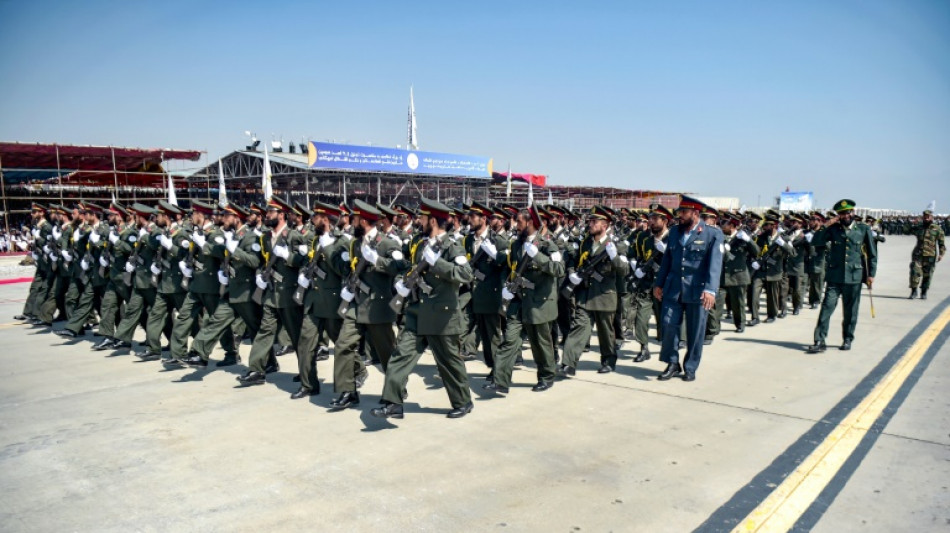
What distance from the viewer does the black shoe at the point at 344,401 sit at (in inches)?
225

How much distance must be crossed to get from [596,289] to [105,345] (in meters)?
6.74

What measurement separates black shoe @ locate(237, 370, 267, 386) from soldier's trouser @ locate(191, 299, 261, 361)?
578 millimetres

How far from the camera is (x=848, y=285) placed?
8.04m

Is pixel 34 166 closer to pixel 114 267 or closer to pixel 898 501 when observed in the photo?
pixel 114 267

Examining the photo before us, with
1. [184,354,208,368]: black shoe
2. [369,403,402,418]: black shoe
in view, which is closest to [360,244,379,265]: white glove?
[369,403,402,418]: black shoe

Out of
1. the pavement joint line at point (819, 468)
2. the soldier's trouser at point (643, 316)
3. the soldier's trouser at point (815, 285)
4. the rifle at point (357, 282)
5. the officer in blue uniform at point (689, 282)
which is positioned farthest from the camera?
the soldier's trouser at point (815, 285)

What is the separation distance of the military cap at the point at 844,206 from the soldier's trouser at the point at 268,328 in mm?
7239

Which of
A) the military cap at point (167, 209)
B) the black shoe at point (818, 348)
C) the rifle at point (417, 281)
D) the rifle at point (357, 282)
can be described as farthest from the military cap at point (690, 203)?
the military cap at point (167, 209)

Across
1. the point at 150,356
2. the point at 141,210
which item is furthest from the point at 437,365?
the point at 141,210

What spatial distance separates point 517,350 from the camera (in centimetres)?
632

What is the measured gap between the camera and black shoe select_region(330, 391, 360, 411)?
5707 millimetres

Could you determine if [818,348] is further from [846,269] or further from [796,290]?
[796,290]

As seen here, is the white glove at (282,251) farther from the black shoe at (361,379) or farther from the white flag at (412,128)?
the white flag at (412,128)

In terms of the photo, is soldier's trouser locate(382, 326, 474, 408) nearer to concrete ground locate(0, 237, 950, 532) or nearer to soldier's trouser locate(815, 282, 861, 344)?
concrete ground locate(0, 237, 950, 532)
